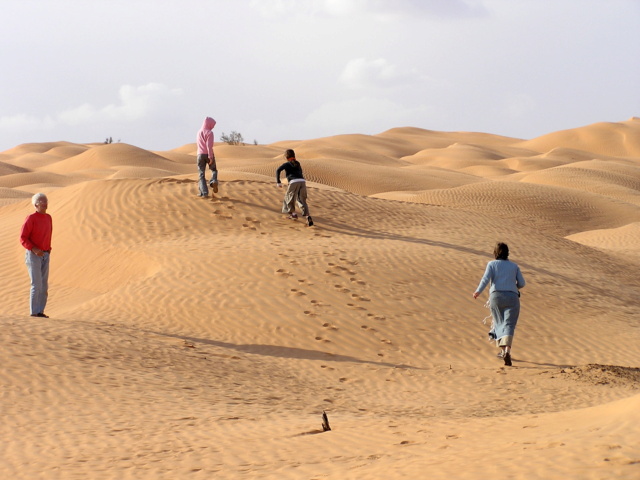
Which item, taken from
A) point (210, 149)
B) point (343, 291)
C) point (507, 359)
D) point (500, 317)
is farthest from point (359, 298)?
point (210, 149)

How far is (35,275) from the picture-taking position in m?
→ 10.9

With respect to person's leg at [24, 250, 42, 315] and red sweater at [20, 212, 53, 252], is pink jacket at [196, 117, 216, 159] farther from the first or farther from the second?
person's leg at [24, 250, 42, 315]

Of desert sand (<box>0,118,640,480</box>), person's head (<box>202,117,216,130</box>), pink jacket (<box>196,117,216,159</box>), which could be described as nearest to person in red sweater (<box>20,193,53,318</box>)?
desert sand (<box>0,118,640,480</box>)

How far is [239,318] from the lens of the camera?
1269 centimetres

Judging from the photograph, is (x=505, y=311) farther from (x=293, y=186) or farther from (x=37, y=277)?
(x=293, y=186)

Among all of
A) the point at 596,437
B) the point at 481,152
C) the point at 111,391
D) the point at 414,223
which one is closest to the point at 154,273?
the point at 111,391

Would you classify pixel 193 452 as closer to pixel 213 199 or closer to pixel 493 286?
pixel 493 286

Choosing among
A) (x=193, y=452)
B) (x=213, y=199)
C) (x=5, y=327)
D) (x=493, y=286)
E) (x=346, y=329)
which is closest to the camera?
(x=193, y=452)

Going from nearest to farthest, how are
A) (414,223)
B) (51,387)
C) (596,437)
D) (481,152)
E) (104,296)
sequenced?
1. (596,437)
2. (51,387)
3. (104,296)
4. (414,223)
5. (481,152)

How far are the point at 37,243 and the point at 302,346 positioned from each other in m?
4.04

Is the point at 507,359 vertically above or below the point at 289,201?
below

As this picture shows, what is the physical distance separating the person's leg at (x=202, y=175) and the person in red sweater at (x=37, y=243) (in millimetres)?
6135

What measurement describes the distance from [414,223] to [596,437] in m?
14.7

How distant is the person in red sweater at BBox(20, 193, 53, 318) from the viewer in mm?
10797
